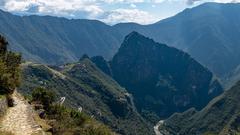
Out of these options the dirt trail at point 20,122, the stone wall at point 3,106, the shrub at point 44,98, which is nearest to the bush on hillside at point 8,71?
A: the dirt trail at point 20,122

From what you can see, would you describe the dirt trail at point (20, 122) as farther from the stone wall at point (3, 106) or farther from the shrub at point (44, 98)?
the shrub at point (44, 98)

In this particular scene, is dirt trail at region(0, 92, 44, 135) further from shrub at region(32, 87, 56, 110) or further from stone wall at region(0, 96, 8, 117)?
shrub at region(32, 87, 56, 110)

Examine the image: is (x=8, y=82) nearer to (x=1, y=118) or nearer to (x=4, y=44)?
(x=1, y=118)

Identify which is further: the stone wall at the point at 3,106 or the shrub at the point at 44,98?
the shrub at the point at 44,98

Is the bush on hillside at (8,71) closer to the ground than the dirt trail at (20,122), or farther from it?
farther from it

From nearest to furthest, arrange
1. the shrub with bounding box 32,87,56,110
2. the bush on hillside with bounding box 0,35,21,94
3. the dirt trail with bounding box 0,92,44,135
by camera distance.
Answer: the dirt trail with bounding box 0,92,44,135, the bush on hillside with bounding box 0,35,21,94, the shrub with bounding box 32,87,56,110

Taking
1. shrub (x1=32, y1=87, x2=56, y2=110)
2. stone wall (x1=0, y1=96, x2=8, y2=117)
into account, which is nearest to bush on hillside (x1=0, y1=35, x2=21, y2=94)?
shrub (x1=32, y1=87, x2=56, y2=110)

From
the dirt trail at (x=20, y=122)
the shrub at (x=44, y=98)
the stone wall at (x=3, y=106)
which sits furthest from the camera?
the shrub at (x=44, y=98)

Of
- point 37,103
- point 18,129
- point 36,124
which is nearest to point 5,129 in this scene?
point 18,129

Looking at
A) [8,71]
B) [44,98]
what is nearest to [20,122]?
[44,98]
